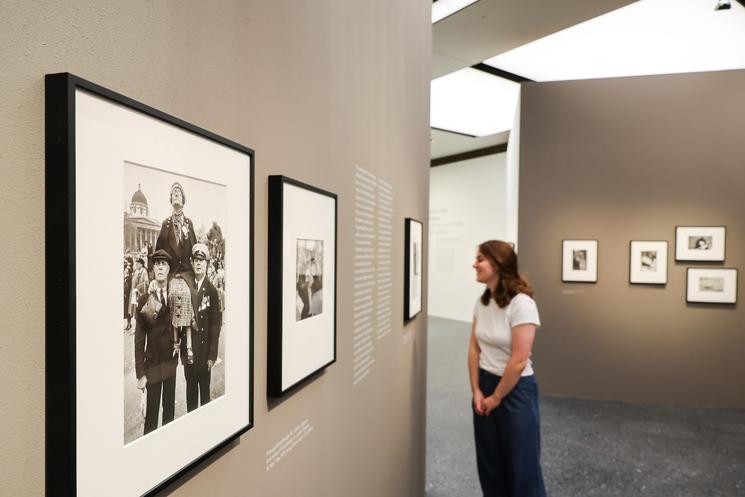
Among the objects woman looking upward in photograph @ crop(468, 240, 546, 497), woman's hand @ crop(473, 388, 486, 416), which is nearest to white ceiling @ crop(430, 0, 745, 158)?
woman looking upward in photograph @ crop(468, 240, 546, 497)

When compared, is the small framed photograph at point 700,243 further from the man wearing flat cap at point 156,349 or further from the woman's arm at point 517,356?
the man wearing flat cap at point 156,349

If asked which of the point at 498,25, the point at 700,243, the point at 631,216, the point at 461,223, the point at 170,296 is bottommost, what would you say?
the point at 170,296

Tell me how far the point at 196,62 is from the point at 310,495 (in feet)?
4.23

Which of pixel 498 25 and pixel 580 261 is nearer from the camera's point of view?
pixel 498 25

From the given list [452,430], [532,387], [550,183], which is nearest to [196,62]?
[532,387]

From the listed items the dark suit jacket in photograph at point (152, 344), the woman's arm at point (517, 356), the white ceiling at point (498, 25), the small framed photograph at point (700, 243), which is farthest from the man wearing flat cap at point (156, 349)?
the small framed photograph at point (700, 243)

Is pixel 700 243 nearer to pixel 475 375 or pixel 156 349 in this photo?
pixel 475 375

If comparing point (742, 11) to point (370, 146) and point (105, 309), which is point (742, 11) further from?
point (105, 309)

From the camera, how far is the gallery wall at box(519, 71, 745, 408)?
18.8 ft

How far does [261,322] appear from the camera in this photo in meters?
1.15

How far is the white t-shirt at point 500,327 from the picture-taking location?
286 cm

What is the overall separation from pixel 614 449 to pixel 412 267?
3330 millimetres

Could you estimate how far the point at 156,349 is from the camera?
750mm

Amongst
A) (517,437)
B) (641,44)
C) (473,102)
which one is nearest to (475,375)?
(517,437)
